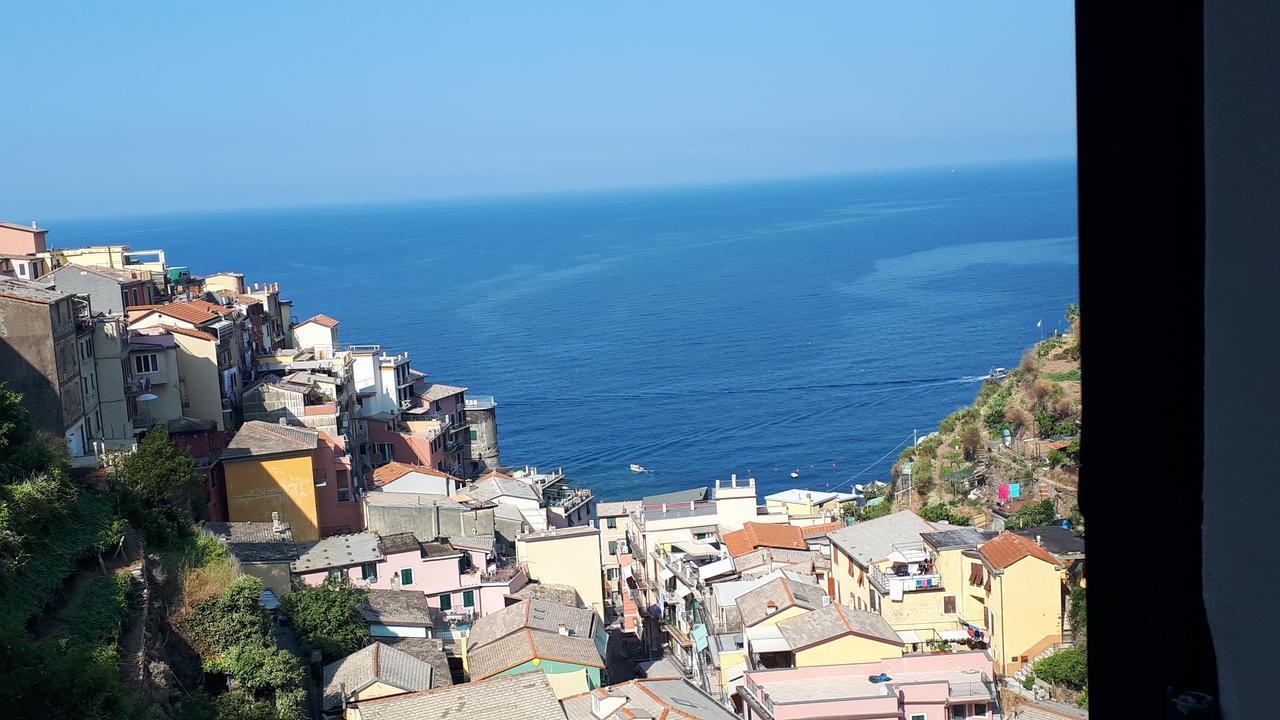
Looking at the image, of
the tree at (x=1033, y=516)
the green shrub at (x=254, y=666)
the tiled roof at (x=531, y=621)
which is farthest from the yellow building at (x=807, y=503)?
the green shrub at (x=254, y=666)

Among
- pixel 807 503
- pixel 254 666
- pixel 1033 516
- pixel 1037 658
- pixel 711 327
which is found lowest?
pixel 711 327

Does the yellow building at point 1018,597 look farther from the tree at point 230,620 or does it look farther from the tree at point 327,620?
the tree at point 230,620

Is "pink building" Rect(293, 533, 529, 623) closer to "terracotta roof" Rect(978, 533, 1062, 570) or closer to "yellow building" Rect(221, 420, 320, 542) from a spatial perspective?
"yellow building" Rect(221, 420, 320, 542)

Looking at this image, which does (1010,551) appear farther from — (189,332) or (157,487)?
(189,332)

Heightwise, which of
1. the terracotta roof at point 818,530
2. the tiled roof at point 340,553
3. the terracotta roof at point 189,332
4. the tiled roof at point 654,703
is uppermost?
the terracotta roof at point 189,332

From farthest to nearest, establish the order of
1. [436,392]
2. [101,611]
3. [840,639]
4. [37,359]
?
1. [436,392]
2. [37,359]
3. [840,639]
4. [101,611]

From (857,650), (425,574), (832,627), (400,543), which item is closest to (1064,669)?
(857,650)
